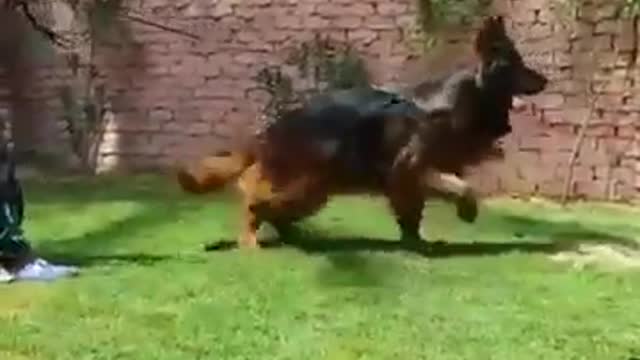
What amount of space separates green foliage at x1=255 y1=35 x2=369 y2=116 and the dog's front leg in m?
4.42

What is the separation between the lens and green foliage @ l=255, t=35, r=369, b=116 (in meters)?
13.4

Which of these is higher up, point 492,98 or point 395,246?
point 492,98

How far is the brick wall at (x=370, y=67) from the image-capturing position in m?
12.3

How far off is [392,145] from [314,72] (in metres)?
5.28

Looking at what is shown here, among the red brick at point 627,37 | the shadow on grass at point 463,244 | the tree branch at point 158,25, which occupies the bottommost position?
the tree branch at point 158,25

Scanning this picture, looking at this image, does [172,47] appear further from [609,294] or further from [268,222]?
[609,294]

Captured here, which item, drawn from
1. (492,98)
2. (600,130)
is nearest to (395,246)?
(492,98)

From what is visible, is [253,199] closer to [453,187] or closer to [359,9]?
[453,187]

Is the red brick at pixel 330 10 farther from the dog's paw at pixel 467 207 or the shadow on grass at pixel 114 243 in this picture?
the dog's paw at pixel 467 207

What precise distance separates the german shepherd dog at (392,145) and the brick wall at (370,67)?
3485 mm

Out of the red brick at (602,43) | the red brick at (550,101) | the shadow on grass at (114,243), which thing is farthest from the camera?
the red brick at (550,101)

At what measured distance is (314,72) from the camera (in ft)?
44.9

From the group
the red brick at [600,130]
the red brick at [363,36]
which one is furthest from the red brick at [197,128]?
the red brick at [600,130]

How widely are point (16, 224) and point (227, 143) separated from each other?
627 centimetres
